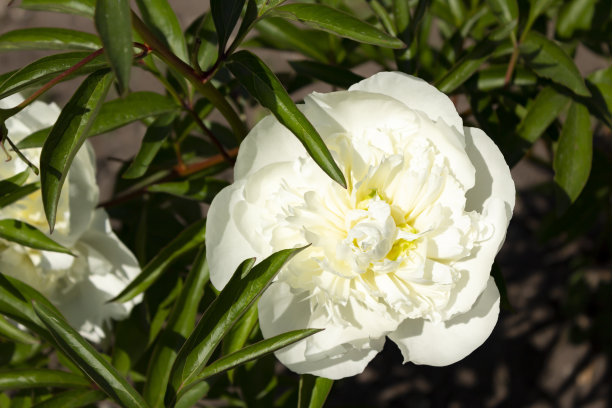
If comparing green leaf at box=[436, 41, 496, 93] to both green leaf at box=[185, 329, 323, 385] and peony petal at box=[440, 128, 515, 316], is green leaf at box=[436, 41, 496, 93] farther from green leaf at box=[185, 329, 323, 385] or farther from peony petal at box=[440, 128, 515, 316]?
green leaf at box=[185, 329, 323, 385]

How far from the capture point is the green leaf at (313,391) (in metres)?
0.73

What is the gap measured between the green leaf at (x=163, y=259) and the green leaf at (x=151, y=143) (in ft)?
0.34

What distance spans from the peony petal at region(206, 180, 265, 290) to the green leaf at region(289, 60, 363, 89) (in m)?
0.30

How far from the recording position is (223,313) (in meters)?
0.64

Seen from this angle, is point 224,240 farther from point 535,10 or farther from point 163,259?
point 535,10

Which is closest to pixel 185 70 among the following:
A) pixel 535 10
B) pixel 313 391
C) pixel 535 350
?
pixel 313 391

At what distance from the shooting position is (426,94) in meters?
0.66

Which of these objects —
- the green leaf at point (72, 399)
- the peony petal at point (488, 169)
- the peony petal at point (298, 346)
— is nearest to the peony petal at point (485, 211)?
the peony petal at point (488, 169)

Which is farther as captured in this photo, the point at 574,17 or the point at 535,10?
the point at 574,17

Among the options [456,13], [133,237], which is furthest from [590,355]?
[133,237]

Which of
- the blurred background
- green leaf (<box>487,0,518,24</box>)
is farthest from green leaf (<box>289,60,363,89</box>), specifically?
the blurred background

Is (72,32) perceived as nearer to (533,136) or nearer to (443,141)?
(443,141)

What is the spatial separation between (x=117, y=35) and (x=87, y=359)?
0.34 meters

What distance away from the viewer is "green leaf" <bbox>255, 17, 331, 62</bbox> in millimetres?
1019
